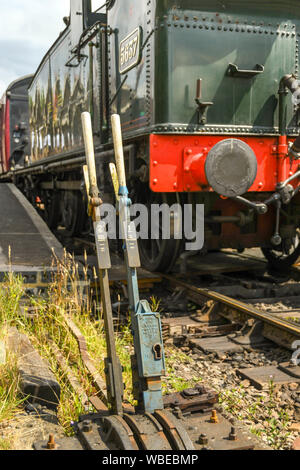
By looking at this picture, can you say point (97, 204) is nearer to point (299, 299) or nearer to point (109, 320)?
point (109, 320)

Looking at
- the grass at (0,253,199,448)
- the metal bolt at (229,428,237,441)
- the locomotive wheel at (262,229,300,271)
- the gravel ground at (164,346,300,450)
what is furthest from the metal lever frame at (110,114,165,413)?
the locomotive wheel at (262,229,300,271)

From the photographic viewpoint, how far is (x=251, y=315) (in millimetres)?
4160

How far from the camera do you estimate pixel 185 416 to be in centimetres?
236

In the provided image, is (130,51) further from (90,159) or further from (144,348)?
(144,348)

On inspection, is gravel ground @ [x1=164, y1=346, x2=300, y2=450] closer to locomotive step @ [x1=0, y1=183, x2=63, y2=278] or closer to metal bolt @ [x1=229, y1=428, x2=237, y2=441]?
metal bolt @ [x1=229, y1=428, x2=237, y2=441]

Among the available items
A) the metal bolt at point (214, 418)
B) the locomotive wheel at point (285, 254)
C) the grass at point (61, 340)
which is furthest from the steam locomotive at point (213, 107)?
the metal bolt at point (214, 418)

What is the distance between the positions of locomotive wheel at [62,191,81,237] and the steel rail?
3753 millimetres

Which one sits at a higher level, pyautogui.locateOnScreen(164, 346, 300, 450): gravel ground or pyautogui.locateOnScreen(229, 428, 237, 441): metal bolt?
pyautogui.locateOnScreen(229, 428, 237, 441): metal bolt

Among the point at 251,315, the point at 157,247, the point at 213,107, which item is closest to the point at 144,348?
the point at 251,315

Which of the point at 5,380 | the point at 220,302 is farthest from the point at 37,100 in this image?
the point at 5,380

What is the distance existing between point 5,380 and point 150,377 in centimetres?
99

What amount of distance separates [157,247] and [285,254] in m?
1.59

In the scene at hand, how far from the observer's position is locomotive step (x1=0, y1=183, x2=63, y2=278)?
17.5 feet

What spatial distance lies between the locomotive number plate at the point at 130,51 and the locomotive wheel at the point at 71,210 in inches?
129
